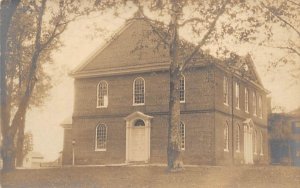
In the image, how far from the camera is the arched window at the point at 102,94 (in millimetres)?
8891

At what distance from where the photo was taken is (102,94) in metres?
8.95

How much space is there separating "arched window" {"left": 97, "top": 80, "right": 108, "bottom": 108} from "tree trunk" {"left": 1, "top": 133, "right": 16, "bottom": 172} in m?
1.76

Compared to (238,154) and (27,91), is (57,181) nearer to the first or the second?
(27,91)

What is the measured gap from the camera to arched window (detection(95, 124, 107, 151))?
8.57 metres

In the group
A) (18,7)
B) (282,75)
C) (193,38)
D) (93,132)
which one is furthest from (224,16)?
(18,7)

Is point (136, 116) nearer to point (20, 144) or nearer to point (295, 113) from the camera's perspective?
point (20, 144)

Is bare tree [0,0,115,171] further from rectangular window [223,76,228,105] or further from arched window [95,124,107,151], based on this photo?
rectangular window [223,76,228,105]

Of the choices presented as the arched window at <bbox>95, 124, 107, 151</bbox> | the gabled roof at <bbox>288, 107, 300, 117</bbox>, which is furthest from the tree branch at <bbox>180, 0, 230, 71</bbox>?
the gabled roof at <bbox>288, 107, 300, 117</bbox>

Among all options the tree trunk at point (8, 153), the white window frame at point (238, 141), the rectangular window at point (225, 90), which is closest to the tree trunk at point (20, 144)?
the tree trunk at point (8, 153)

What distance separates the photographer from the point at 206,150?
8.23m

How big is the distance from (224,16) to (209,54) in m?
0.70

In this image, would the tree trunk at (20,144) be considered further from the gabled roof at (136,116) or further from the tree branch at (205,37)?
the tree branch at (205,37)

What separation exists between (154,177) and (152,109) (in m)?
1.23

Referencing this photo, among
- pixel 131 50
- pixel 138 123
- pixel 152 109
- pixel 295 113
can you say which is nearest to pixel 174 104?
pixel 152 109
